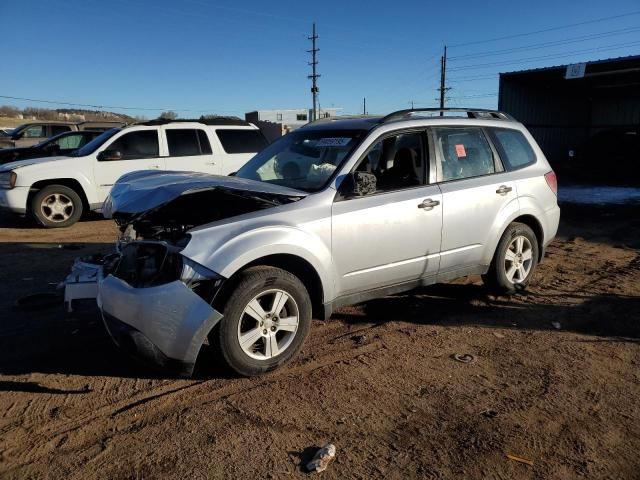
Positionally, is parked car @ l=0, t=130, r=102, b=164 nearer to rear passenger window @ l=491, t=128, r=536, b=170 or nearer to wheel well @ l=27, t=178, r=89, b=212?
wheel well @ l=27, t=178, r=89, b=212

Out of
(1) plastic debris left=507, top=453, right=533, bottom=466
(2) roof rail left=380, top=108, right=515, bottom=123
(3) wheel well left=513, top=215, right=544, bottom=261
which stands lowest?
(1) plastic debris left=507, top=453, right=533, bottom=466

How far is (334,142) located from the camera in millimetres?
4578

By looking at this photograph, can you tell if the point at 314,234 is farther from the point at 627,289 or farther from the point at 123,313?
the point at 627,289

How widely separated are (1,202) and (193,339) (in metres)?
8.05

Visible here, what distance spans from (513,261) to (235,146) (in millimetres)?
7093

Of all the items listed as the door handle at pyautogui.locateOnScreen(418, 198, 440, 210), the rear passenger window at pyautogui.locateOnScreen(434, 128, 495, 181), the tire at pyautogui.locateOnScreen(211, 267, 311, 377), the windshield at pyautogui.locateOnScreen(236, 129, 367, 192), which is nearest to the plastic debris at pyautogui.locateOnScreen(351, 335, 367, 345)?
the tire at pyautogui.locateOnScreen(211, 267, 311, 377)

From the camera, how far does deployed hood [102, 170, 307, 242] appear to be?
3.67 m

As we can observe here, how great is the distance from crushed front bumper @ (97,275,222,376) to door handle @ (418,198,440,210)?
2042 mm

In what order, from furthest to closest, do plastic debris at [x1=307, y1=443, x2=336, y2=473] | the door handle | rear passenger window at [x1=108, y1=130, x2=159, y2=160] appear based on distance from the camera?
rear passenger window at [x1=108, y1=130, x2=159, y2=160] → the door handle → plastic debris at [x1=307, y1=443, x2=336, y2=473]

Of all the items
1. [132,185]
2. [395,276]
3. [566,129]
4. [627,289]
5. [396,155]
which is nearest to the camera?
[132,185]

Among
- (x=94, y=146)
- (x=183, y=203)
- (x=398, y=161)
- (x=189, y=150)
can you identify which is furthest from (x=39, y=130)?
(x=398, y=161)

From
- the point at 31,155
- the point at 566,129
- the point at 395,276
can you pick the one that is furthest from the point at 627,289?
the point at 566,129

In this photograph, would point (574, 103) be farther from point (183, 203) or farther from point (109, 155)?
point (183, 203)

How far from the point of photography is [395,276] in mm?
4406
